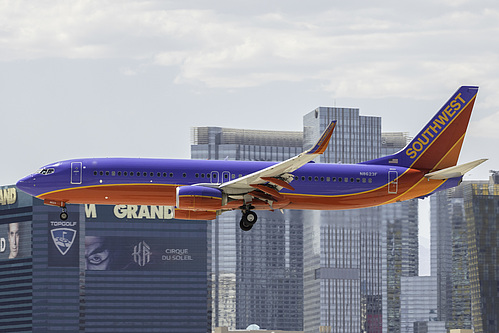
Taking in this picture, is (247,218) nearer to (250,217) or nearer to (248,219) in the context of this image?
(248,219)

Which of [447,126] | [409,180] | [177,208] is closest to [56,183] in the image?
[177,208]

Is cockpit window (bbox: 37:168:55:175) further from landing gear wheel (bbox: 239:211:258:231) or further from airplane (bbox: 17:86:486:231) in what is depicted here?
landing gear wheel (bbox: 239:211:258:231)

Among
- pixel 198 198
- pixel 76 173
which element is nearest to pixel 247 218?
pixel 198 198

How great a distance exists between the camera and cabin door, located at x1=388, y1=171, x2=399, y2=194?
252 ft

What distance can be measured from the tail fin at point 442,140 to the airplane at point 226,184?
157cm

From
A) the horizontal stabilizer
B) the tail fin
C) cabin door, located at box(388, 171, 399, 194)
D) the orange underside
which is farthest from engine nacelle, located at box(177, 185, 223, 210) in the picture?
the horizontal stabilizer

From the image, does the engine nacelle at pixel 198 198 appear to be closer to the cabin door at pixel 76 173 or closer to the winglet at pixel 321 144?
the cabin door at pixel 76 173

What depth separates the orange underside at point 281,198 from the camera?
7194cm

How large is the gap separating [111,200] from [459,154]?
29.1m

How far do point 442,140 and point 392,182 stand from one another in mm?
6770

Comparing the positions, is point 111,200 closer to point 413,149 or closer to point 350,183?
point 350,183

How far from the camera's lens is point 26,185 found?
73.2 meters

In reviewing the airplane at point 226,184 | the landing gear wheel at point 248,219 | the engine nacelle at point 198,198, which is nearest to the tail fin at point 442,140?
the airplane at point 226,184

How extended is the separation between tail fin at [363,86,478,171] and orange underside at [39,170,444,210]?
6.10 feet
